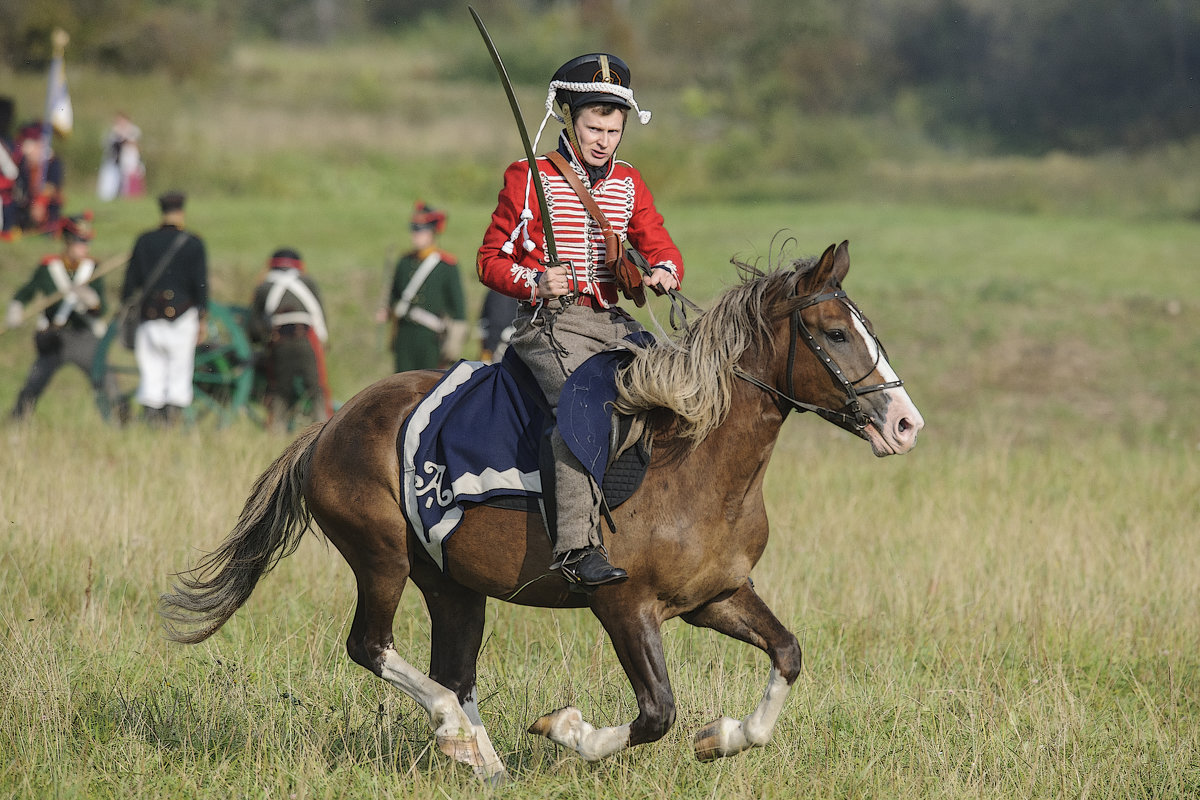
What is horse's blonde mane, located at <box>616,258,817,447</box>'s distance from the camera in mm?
4469

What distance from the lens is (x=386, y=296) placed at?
528 inches

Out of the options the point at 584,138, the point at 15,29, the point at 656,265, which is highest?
the point at 15,29

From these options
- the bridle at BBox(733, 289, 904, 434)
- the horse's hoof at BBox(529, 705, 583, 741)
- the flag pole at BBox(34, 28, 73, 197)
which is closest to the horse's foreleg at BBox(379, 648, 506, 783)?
the horse's hoof at BBox(529, 705, 583, 741)

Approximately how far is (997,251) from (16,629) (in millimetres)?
18658

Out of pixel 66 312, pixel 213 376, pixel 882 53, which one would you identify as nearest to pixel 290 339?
pixel 213 376

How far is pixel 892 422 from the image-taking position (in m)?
4.32

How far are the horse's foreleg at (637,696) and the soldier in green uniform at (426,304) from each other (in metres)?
8.65

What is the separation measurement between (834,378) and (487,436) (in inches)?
48.0

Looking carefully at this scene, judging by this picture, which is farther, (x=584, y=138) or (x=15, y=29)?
(x=15, y=29)

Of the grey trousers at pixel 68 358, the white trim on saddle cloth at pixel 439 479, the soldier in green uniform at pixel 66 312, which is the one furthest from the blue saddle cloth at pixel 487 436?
the soldier in green uniform at pixel 66 312

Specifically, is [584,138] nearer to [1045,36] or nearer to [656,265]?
[656,265]

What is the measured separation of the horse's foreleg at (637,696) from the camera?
445 cm

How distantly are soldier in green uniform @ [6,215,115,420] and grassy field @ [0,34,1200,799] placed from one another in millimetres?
459

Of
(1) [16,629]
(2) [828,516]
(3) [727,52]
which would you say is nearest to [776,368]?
(1) [16,629]
